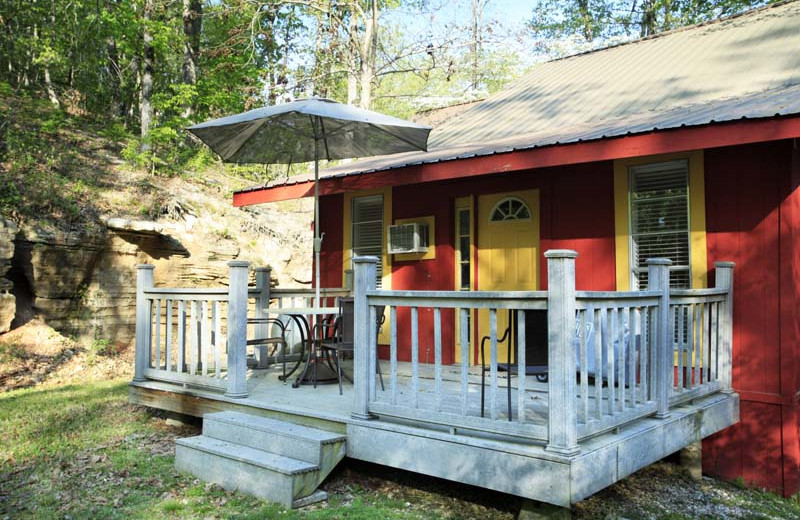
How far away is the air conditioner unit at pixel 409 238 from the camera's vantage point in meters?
7.74

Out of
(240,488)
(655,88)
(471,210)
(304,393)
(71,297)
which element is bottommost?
(240,488)

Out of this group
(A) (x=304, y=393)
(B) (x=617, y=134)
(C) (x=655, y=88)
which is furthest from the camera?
(C) (x=655, y=88)

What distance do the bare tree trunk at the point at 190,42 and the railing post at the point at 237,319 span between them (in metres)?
12.2

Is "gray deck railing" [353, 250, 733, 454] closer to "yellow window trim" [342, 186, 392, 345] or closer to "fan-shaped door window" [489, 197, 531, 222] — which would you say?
"fan-shaped door window" [489, 197, 531, 222]

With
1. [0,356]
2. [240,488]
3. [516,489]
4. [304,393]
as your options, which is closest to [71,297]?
[0,356]

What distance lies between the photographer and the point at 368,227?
8539 mm

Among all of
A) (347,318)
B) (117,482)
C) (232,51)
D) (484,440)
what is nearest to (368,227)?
(347,318)

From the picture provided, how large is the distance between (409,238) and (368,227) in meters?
0.94

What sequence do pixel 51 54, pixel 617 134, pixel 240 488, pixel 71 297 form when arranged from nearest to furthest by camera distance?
pixel 240 488 → pixel 617 134 → pixel 71 297 → pixel 51 54

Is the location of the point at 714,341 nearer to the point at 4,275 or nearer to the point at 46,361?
the point at 46,361

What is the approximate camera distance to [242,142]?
649 cm

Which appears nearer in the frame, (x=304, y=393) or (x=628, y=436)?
(x=628, y=436)

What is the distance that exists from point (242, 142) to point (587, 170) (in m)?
3.64

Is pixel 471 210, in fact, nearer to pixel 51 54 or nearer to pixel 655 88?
pixel 655 88
